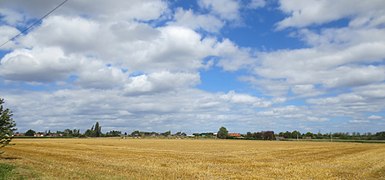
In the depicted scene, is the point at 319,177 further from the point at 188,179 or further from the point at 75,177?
the point at 75,177

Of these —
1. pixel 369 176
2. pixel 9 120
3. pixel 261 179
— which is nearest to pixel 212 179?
pixel 261 179

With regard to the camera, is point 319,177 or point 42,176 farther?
point 319,177

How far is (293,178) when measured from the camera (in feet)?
77.7

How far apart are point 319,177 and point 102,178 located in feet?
47.4

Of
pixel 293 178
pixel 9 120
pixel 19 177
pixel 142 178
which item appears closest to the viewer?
pixel 19 177

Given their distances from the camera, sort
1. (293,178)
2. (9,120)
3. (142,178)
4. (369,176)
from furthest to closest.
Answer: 1. (9,120)
2. (369,176)
3. (293,178)
4. (142,178)

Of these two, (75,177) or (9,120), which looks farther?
(9,120)

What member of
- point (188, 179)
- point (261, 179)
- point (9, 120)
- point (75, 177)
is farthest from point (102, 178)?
point (9, 120)

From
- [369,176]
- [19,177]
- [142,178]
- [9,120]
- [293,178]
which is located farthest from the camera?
[9,120]

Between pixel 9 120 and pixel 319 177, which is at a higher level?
pixel 9 120

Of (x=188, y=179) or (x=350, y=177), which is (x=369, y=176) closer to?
(x=350, y=177)

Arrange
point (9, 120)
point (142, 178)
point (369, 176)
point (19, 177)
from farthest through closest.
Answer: point (9, 120)
point (369, 176)
point (142, 178)
point (19, 177)

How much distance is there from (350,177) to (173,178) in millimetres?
12336

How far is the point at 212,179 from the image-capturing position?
22156 millimetres
